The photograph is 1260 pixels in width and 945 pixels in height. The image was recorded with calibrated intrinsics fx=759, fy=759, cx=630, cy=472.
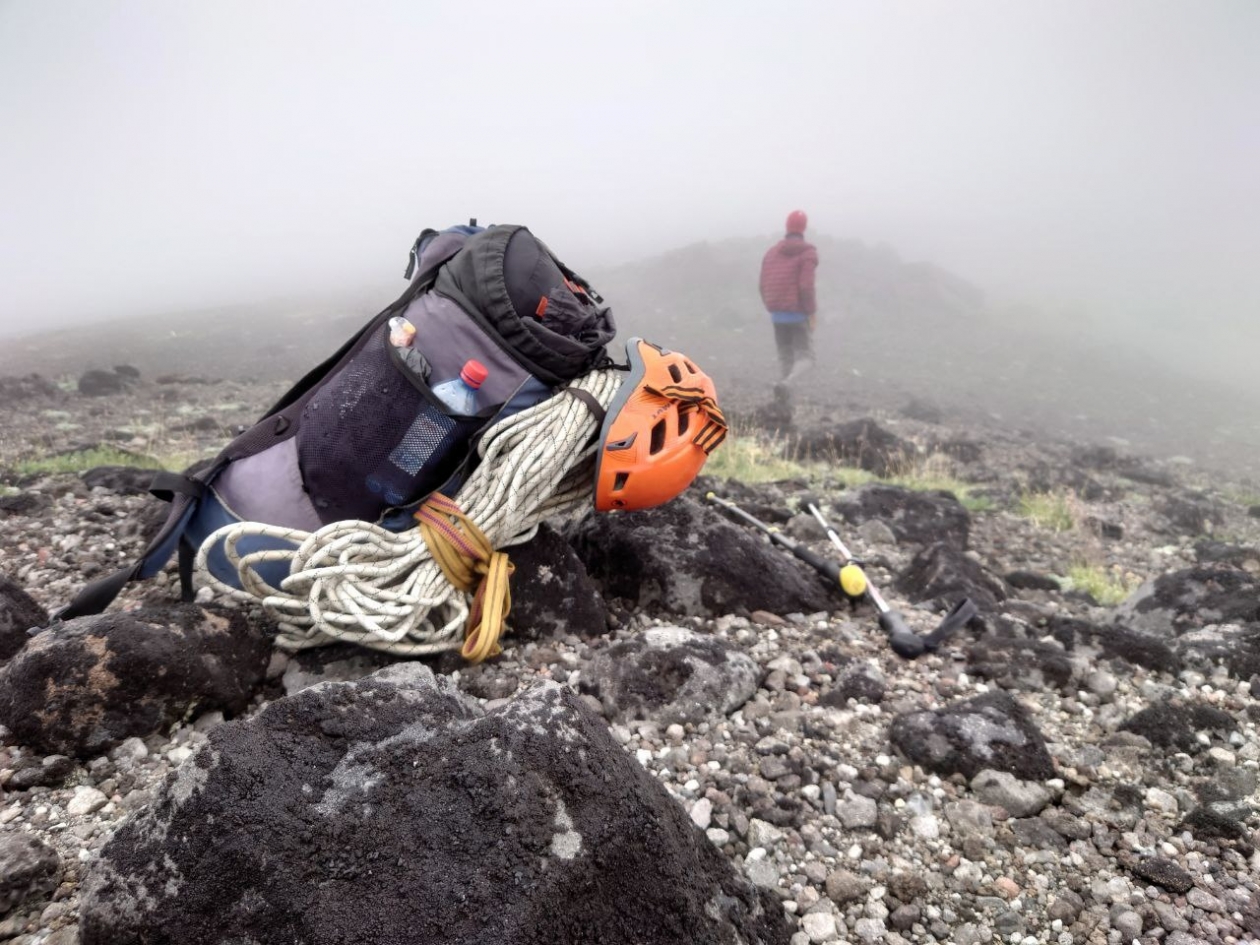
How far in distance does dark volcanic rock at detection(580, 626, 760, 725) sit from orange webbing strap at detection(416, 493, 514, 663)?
483 mm

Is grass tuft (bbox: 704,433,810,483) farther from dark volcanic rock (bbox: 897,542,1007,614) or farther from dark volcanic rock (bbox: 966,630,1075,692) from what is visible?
dark volcanic rock (bbox: 966,630,1075,692)

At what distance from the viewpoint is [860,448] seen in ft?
30.1

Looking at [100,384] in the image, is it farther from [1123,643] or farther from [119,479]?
[1123,643]

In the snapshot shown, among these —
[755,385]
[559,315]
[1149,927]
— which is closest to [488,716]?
[1149,927]

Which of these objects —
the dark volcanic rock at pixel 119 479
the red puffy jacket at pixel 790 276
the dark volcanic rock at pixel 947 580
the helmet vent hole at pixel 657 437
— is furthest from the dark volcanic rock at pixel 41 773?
the red puffy jacket at pixel 790 276

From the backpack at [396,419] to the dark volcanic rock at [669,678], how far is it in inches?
42.1

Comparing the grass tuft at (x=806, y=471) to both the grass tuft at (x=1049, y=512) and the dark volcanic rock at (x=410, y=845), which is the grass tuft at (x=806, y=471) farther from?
the dark volcanic rock at (x=410, y=845)

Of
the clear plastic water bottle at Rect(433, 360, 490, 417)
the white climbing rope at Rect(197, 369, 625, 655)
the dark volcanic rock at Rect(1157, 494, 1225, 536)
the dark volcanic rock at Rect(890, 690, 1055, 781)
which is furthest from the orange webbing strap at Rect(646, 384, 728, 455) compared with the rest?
the dark volcanic rock at Rect(1157, 494, 1225, 536)

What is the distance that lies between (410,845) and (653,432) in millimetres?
2175

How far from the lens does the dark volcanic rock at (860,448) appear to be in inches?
347

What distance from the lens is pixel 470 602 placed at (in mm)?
3291

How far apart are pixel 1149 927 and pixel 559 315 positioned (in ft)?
9.45

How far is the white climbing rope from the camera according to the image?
2.93m

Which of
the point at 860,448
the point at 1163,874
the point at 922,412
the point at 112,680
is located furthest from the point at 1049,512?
the point at 112,680
